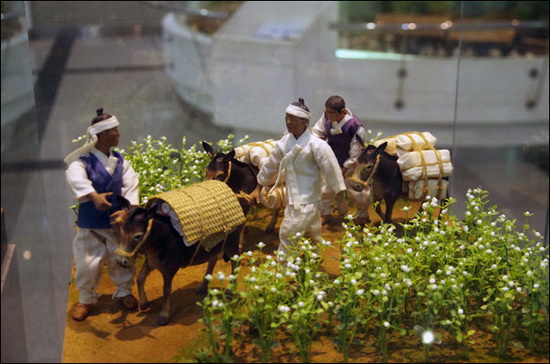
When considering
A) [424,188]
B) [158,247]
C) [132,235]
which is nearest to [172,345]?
[158,247]

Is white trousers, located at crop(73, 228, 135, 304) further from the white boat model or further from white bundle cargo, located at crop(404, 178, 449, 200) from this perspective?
the white boat model

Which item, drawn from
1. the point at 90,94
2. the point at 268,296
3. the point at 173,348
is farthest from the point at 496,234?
the point at 90,94

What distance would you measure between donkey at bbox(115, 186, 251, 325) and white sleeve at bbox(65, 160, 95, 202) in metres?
0.18

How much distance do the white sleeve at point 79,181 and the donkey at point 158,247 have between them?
183mm

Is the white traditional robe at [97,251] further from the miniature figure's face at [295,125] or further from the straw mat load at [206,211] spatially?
the miniature figure's face at [295,125]

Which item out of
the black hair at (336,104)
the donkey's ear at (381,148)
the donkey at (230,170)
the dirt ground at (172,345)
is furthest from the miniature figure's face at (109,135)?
the donkey's ear at (381,148)

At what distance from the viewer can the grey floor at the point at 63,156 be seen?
357cm

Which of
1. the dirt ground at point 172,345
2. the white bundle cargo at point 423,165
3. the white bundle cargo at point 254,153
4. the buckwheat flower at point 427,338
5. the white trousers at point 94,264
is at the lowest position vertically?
the dirt ground at point 172,345

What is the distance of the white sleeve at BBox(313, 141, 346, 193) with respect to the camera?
13.6 feet

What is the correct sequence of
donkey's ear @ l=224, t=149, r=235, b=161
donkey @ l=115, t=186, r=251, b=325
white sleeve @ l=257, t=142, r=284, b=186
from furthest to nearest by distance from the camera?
1. donkey's ear @ l=224, t=149, r=235, b=161
2. white sleeve @ l=257, t=142, r=284, b=186
3. donkey @ l=115, t=186, r=251, b=325

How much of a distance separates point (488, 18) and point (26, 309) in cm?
601

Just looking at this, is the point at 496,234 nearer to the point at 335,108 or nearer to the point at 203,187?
the point at 335,108

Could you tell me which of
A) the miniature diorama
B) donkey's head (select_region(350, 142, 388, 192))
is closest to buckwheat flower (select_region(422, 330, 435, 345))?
the miniature diorama

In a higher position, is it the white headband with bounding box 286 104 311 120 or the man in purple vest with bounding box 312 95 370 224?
the white headband with bounding box 286 104 311 120
